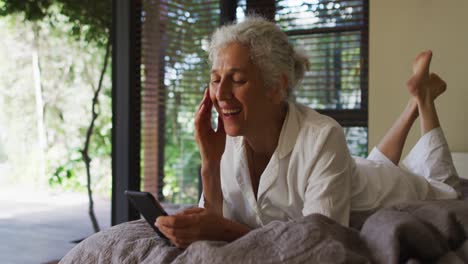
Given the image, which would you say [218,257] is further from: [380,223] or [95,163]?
[95,163]

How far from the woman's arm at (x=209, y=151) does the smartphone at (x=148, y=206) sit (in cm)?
45

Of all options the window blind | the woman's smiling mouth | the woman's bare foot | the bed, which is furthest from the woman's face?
the window blind

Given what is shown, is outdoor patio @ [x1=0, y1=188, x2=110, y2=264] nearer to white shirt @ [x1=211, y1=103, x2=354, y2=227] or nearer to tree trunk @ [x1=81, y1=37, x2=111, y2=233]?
tree trunk @ [x1=81, y1=37, x2=111, y2=233]

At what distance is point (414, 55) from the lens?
265 centimetres

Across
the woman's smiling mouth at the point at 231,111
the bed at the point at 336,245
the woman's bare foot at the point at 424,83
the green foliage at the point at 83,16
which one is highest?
the green foliage at the point at 83,16

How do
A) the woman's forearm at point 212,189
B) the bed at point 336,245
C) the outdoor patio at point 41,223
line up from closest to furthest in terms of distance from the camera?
the bed at point 336,245 < the woman's forearm at point 212,189 < the outdoor patio at point 41,223

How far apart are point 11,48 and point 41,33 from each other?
0.73ft

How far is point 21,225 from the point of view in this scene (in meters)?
3.36

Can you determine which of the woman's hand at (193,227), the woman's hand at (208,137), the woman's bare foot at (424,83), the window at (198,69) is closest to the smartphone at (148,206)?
the woman's hand at (193,227)

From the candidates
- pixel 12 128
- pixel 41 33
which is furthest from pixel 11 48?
pixel 12 128

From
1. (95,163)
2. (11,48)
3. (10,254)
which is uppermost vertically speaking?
(11,48)

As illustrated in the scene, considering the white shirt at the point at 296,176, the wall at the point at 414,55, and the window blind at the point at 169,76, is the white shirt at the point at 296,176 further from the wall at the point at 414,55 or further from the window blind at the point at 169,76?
the window blind at the point at 169,76

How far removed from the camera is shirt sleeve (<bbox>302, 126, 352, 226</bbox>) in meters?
1.39

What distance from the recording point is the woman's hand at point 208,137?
5.68 ft
